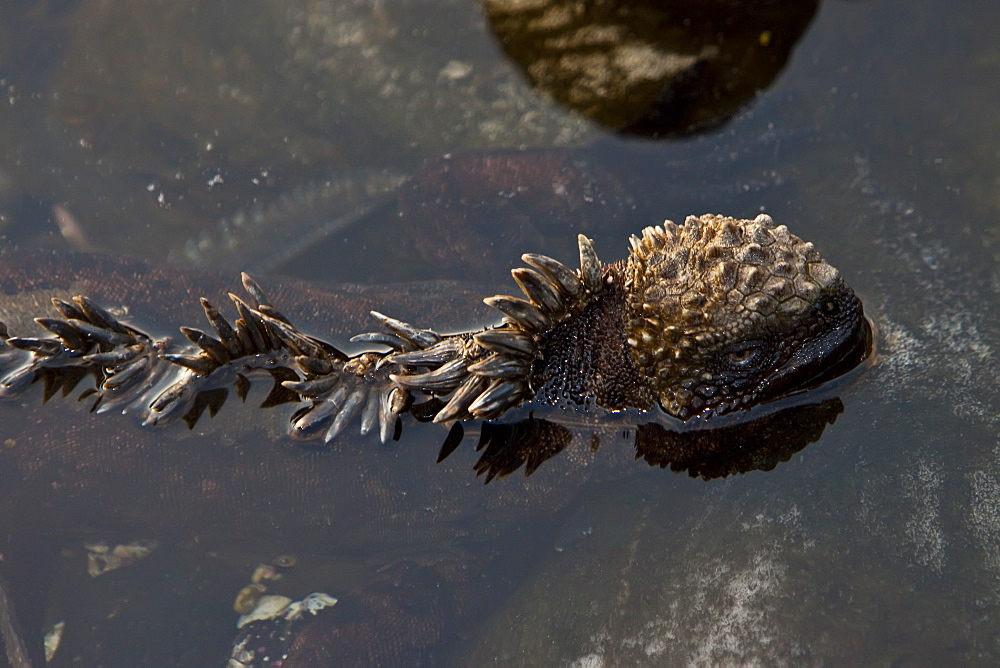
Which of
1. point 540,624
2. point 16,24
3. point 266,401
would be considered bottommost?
point 540,624

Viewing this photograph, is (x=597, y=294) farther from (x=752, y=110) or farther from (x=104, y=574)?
(x=104, y=574)

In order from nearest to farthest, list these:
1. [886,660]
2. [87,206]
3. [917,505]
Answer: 1. [886,660]
2. [917,505]
3. [87,206]

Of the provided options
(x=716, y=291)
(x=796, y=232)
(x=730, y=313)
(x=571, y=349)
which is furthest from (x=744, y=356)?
(x=796, y=232)

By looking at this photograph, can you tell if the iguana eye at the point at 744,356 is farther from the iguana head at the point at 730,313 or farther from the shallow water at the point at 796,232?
the shallow water at the point at 796,232

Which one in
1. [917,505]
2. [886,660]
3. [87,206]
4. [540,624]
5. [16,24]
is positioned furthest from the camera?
[16,24]

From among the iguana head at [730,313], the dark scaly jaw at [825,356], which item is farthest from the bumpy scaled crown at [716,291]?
the dark scaly jaw at [825,356]

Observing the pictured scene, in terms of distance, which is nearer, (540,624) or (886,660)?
A: (886,660)

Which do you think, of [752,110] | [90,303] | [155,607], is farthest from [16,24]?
[752,110]

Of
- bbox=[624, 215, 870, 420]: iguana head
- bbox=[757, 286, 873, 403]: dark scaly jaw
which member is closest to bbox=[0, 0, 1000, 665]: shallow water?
bbox=[757, 286, 873, 403]: dark scaly jaw
